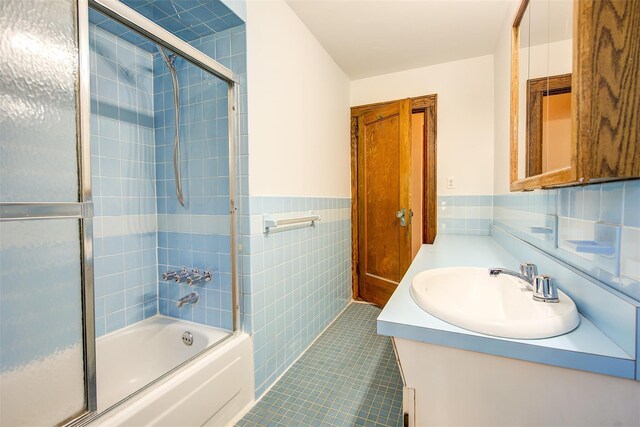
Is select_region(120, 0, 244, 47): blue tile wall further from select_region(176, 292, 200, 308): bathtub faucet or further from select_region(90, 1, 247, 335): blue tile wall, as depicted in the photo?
select_region(176, 292, 200, 308): bathtub faucet

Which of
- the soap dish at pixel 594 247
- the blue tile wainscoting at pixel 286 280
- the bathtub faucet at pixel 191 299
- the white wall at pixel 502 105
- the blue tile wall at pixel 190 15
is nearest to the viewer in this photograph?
the soap dish at pixel 594 247

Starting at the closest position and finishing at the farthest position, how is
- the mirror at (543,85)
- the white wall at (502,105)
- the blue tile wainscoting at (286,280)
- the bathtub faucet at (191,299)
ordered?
the mirror at (543,85), the blue tile wainscoting at (286,280), the bathtub faucet at (191,299), the white wall at (502,105)

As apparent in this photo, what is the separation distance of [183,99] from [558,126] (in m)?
1.76

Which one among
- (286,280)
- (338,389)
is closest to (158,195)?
(286,280)

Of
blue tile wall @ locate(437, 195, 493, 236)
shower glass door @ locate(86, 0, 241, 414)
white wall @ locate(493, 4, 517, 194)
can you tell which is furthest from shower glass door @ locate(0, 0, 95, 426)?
blue tile wall @ locate(437, 195, 493, 236)

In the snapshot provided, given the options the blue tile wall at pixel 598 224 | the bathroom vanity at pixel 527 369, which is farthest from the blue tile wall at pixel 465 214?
the bathroom vanity at pixel 527 369

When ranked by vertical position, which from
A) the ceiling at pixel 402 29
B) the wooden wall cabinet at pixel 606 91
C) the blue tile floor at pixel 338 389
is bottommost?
the blue tile floor at pixel 338 389

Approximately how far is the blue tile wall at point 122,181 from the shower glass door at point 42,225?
78 centimetres

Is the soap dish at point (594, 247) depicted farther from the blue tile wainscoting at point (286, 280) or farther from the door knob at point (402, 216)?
the door knob at point (402, 216)

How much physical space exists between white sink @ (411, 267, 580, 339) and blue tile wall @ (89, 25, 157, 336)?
1.65 meters

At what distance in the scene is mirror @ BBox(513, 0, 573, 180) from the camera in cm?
72

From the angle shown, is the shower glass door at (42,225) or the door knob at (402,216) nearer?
the shower glass door at (42,225)

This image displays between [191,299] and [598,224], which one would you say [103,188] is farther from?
[598,224]

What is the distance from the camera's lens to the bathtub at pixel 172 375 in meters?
1.01
